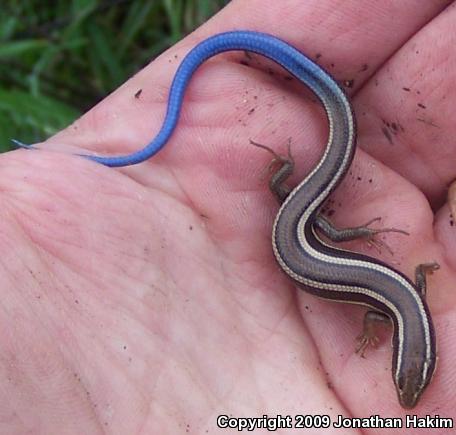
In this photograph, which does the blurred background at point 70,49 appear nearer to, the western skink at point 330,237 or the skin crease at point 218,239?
the skin crease at point 218,239

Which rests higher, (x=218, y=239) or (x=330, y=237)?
(x=330, y=237)

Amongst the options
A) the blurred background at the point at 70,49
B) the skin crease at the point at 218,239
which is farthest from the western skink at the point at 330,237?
the blurred background at the point at 70,49

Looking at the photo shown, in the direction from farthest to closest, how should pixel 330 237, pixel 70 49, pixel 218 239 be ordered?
Result: pixel 70 49
pixel 330 237
pixel 218 239

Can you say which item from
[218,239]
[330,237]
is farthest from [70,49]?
[330,237]

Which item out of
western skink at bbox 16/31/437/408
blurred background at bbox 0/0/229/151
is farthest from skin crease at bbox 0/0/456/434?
blurred background at bbox 0/0/229/151

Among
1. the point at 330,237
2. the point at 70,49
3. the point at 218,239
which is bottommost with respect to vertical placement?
the point at 70,49

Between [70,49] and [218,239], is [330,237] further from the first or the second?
[70,49]
